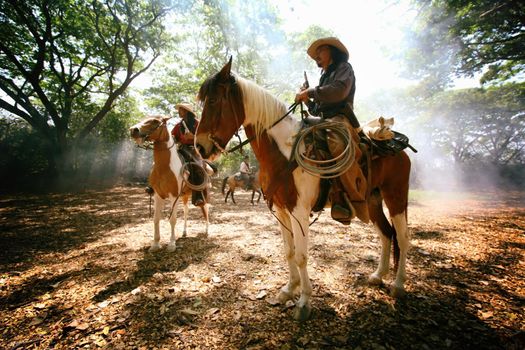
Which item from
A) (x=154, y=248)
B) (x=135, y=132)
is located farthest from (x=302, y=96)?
(x=154, y=248)

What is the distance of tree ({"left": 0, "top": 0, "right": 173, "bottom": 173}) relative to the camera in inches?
507

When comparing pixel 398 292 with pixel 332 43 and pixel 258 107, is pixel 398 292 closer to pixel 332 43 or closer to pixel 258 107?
pixel 258 107

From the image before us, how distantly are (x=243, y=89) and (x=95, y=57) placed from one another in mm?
19213

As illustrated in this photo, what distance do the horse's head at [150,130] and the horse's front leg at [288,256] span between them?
3267mm

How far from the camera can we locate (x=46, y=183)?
1672 centimetres

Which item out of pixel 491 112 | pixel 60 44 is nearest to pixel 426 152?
pixel 491 112

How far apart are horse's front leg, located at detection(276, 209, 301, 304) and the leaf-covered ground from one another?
0.59 ft

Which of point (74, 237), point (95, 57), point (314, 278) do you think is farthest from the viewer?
point (95, 57)

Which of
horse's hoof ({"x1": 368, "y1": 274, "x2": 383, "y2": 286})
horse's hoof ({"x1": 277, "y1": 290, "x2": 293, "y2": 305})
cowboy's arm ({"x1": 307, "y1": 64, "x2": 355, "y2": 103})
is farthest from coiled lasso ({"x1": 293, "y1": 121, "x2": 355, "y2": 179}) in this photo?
horse's hoof ({"x1": 368, "y1": 274, "x2": 383, "y2": 286})

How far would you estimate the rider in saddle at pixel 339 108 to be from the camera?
238cm

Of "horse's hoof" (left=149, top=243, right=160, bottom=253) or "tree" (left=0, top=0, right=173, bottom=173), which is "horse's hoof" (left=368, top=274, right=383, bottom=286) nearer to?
"horse's hoof" (left=149, top=243, right=160, bottom=253)

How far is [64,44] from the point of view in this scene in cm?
1423

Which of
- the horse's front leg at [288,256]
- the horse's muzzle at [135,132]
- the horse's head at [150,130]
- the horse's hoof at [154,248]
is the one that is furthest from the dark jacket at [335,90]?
the horse's hoof at [154,248]

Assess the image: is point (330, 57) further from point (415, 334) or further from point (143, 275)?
point (143, 275)
